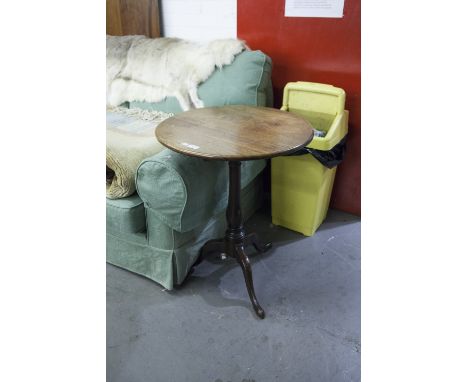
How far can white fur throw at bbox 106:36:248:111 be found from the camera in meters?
2.12

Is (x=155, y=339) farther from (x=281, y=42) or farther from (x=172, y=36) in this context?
(x=172, y=36)

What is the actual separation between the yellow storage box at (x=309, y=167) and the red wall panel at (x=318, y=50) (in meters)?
0.15

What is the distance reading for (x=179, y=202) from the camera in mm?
1521

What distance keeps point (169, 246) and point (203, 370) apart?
1.84ft

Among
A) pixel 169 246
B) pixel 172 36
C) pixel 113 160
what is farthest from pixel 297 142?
pixel 172 36

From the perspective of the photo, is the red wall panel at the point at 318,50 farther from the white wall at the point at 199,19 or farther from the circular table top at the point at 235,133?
the circular table top at the point at 235,133

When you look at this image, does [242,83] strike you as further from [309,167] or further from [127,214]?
[127,214]

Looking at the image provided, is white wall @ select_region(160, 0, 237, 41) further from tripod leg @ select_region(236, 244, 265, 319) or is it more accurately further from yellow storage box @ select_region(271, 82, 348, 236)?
tripod leg @ select_region(236, 244, 265, 319)

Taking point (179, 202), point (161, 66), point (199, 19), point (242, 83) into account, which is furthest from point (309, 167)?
point (199, 19)

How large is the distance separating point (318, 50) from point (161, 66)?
962 mm

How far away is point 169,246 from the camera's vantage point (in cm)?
172
